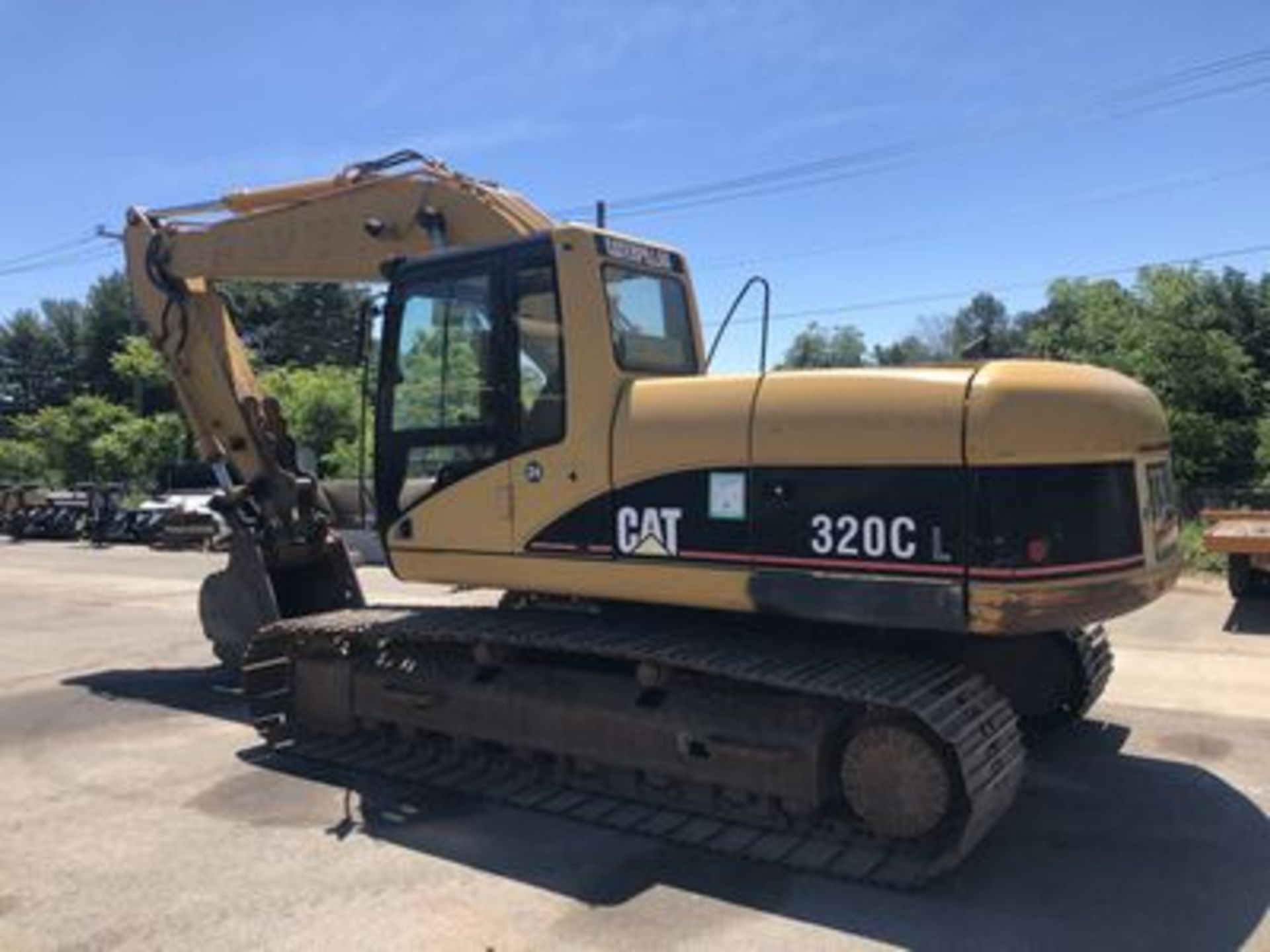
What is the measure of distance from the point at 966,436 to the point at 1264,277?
37879 mm

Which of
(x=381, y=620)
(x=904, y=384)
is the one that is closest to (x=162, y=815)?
(x=381, y=620)

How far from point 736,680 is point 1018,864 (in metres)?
1.49

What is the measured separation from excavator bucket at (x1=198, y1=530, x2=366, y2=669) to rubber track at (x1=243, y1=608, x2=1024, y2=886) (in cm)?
151

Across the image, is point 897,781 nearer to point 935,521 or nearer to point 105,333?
point 935,521

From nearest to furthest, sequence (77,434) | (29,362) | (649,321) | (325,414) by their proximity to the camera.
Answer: (649,321) → (325,414) → (77,434) → (29,362)

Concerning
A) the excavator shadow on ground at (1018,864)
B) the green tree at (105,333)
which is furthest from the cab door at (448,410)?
the green tree at (105,333)

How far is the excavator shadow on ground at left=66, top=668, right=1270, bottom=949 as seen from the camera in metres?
4.90

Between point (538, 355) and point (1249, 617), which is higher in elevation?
point (538, 355)

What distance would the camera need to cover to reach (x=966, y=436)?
5.26m

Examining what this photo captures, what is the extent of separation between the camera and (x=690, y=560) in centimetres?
604

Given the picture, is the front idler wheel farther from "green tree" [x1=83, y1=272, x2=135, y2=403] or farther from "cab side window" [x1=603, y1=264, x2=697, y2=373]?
"green tree" [x1=83, y1=272, x2=135, y2=403]

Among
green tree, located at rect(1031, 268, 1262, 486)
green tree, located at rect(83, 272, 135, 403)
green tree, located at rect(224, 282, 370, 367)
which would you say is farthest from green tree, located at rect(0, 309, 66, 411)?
green tree, located at rect(1031, 268, 1262, 486)

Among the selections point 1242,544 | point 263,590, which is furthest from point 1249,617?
point 263,590

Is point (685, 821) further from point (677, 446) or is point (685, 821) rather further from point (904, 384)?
point (904, 384)
